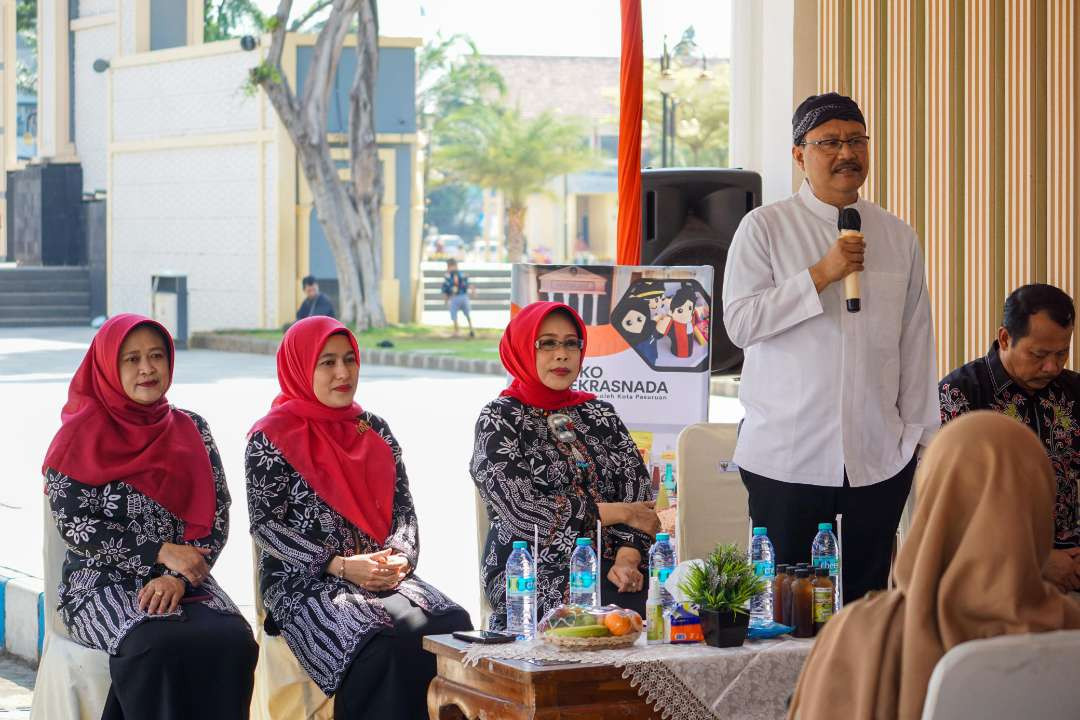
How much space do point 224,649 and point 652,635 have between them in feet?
3.64

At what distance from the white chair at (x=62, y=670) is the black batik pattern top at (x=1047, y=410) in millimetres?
2414

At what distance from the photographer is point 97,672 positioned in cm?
A: 409

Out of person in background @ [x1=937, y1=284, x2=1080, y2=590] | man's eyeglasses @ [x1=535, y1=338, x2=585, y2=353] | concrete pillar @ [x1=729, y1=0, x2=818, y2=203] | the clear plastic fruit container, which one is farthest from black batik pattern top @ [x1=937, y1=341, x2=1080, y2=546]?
concrete pillar @ [x1=729, y1=0, x2=818, y2=203]

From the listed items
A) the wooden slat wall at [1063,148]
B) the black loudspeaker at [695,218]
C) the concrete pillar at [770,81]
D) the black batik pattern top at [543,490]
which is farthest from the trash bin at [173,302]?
the black batik pattern top at [543,490]

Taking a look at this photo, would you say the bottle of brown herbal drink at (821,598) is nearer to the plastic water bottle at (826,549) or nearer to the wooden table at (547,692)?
the plastic water bottle at (826,549)

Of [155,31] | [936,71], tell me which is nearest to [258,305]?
[155,31]

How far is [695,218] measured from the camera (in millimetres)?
6004

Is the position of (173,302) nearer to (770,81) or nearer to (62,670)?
(770,81)

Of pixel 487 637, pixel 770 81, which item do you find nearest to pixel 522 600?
pixel 487 637

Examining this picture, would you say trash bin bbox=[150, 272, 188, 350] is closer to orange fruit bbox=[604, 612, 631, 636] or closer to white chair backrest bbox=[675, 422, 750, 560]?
white chair backrest bbox=[675, 422, 750, 560]

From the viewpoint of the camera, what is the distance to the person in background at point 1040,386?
15.1ft

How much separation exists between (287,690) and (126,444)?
2.50ft

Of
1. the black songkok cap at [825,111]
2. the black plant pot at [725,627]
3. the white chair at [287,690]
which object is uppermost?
the black songkok cap at [825,111]

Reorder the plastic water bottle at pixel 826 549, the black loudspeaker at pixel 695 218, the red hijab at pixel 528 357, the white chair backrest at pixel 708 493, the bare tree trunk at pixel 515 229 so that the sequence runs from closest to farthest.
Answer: the plastic water bottle at pixel 826 549
the red hijab at pixel 528 357
the white chair backrest at pixel 708 493
the black loudspeaker at pixel 695 218
the bare tree trunk at pixel 515 229
